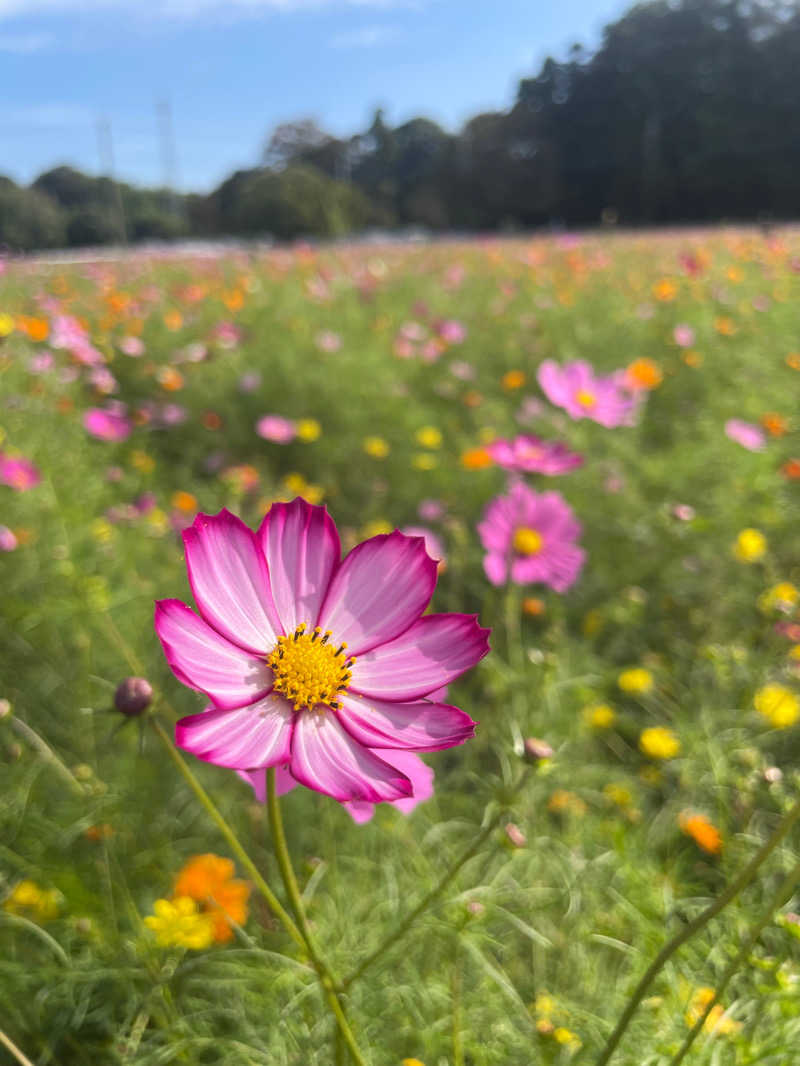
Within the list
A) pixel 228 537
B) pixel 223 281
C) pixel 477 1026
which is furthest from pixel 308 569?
pixel 223 281

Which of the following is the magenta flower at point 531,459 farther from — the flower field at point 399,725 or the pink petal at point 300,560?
the pink petal at point 300,560

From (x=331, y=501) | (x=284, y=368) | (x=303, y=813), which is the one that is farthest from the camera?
(x=284, y=368)

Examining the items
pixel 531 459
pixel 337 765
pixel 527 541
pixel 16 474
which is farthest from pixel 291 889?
pixel 16 474

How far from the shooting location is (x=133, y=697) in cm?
45

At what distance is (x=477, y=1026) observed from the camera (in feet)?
2.48

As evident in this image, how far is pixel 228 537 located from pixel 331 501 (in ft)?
5.15

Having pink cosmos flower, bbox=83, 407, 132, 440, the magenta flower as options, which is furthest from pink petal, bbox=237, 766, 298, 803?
pink cosmos flower, bbox=83, 407, 132, 440

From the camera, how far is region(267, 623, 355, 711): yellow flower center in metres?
0.42

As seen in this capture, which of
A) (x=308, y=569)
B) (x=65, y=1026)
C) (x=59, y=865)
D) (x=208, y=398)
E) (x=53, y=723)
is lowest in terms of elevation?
(x=65, y=1026)

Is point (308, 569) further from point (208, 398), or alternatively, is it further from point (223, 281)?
point (223, 281)

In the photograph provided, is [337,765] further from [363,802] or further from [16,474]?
[16,474]

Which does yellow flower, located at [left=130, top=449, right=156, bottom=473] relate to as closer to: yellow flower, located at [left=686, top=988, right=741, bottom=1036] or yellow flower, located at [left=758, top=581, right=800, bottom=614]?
yellow flower, located at [left=758, top=581, right=800, bottom=614]

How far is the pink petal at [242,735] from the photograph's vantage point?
0.34 m

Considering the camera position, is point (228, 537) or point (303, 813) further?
point (303, 813)
